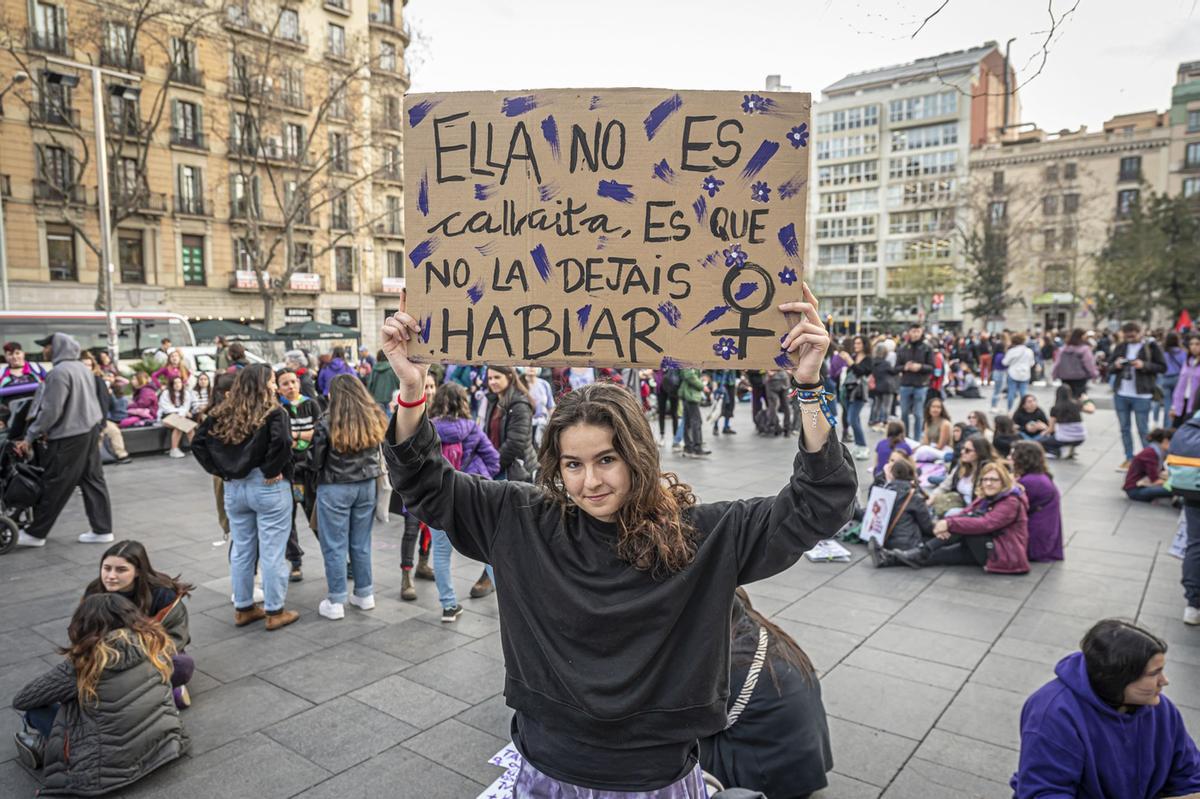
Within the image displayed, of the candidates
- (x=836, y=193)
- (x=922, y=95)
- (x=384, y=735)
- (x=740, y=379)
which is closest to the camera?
(x=384, y=735)

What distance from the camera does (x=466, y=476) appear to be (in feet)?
6.81

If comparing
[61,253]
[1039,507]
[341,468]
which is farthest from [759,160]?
[61,253]

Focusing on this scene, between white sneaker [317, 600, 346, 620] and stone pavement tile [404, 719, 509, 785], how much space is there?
6.01ft

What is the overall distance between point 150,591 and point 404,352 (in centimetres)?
295

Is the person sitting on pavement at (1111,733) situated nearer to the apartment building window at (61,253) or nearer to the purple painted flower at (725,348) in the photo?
the purple painted flower at (725,348)

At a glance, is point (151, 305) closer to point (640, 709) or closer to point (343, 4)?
point (343, 4)

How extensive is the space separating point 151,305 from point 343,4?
18.3 m

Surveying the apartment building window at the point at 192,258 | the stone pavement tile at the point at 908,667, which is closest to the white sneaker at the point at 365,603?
the stone pavement tile at the point at 908,667

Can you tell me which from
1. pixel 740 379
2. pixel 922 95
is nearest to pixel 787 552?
pixel 740 379

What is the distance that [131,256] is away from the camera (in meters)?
33.6

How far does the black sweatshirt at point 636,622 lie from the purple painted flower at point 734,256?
1.83 ft

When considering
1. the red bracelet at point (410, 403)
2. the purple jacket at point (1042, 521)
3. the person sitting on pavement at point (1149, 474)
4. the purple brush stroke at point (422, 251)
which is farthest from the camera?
the person sitting on pavement at point (1149, 474)

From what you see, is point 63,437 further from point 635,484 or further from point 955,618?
point 955,618

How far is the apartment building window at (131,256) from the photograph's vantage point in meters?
33.2
